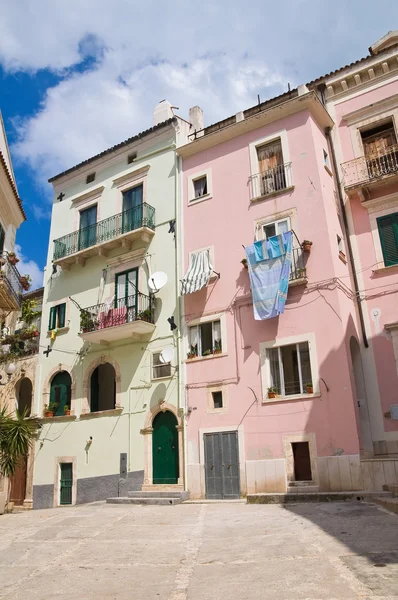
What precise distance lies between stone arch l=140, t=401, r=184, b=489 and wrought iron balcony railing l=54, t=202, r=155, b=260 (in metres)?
7.74

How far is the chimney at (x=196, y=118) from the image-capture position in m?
24.3

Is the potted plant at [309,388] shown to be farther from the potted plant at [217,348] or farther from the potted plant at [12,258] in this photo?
the potted plant at [12,258]

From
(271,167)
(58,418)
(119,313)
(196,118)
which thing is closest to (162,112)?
(196,118)

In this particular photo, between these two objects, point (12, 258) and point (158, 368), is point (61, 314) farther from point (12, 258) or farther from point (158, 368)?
point (158, 368)

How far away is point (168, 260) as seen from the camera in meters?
21.2

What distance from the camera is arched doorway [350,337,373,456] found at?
15969mm

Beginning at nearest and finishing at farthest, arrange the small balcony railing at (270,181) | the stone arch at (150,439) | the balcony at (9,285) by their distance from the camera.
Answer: the stone arch at (150,439)
the balcony at (9,285)
the small balcony railing at (270,181)

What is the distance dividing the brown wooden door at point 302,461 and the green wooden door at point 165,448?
464 centimetres

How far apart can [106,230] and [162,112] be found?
6.72 metres

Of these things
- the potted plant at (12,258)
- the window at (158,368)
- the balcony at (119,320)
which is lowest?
the window at (158,368)

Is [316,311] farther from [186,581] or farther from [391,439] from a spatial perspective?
[186,581]

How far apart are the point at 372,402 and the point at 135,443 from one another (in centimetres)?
892

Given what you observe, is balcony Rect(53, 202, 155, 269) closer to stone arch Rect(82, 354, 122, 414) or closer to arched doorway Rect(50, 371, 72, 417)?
stone arch Rect(82, 354, 122, 414)

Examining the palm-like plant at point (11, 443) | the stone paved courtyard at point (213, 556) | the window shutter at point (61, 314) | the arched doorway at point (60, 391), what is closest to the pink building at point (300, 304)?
the stone paved courtyard at point (213, 556)
